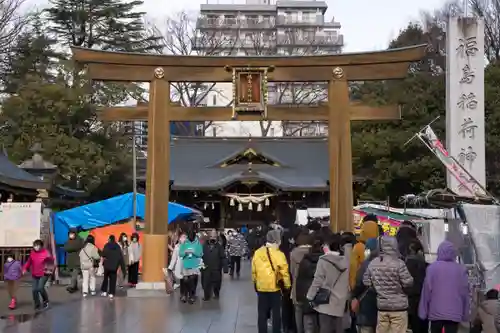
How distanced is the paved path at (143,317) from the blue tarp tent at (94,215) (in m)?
6.12

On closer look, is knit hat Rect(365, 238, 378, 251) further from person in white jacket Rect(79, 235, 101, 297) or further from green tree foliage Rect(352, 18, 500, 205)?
green tree foliage Rect(352, 18, 500, 205)

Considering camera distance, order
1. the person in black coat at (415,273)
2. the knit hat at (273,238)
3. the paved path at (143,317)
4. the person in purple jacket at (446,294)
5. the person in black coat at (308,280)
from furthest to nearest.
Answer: the paved path at (143,317) → the knit hat at (273,238) → the person in black coat at (308,280) → the person in black coat at (415,273) → the person in purple jacket at (446,294)

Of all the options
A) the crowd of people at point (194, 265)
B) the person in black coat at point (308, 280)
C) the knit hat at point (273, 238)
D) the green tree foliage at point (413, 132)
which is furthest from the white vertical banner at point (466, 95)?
the person in black coat at point (308, 280)

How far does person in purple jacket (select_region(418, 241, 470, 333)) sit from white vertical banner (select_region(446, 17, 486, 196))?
16.1m

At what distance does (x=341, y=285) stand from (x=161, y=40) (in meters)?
35.5

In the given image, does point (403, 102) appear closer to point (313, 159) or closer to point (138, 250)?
point (313, 159)

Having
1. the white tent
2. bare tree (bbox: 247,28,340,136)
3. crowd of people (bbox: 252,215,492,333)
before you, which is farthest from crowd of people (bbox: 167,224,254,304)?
bare tree (bbox: 247,28,340,136)

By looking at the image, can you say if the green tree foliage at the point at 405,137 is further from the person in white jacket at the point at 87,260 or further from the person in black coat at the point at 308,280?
the person in black coat at the point at 308,280

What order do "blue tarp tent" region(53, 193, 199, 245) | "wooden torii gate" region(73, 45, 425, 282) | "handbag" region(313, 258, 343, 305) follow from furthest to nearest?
"blue tarp tent" region(53, 193, 199, 245)
"wooden torii gate" region(73, 45, 425, 282)
"handbag" region(313, 258, 343, 305)

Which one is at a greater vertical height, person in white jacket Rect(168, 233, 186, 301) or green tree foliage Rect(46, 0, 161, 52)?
green tree foliage Rect(46, 0, 161, 52)

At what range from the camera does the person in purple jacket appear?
314 inches

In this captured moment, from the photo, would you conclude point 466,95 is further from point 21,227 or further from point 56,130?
point 56,130

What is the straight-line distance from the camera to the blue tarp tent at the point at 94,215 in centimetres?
2262

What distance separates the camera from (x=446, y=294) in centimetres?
799
